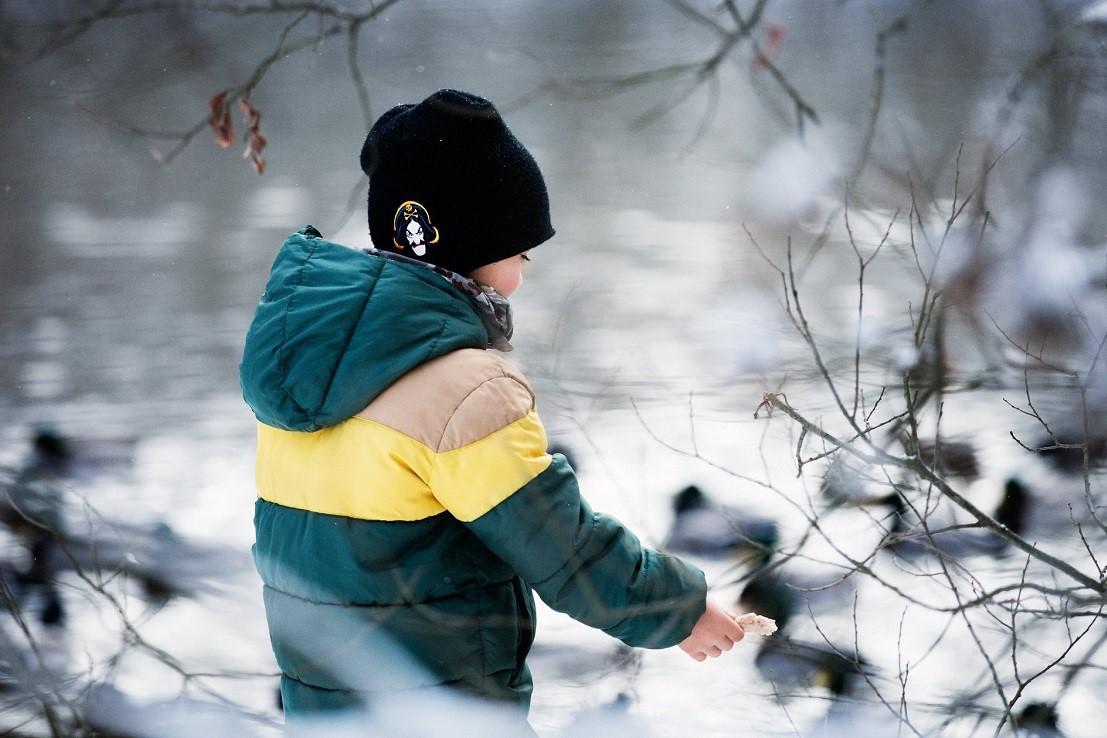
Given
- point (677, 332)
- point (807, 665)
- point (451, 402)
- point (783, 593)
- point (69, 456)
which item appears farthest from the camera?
point (677, 332)

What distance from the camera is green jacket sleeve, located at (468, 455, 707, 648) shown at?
97 cm

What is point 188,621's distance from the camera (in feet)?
7.25

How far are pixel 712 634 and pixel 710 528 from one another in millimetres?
1365

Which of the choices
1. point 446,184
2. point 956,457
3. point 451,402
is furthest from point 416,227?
point 956,457

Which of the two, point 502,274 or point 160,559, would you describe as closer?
point 502,274

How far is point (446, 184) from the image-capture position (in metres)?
1.06

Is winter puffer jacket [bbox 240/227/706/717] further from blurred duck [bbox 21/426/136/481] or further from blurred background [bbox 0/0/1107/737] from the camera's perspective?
blurred duck [bbox 21/426/136/481]

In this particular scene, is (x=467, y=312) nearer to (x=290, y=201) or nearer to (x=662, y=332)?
(x=662, y=332)

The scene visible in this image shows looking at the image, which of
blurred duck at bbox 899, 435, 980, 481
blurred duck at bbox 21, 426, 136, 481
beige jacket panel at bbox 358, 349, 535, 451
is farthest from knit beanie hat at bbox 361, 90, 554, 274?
blurred duck at bbox 21, 426, 136, 481

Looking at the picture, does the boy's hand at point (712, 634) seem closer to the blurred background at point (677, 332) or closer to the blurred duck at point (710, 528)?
the blurred background at point (677, 332)

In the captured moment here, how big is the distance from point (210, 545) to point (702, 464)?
49.1 inches

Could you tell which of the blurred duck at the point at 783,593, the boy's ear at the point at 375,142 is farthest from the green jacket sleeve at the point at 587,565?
the blurred duck at the point at 783,593

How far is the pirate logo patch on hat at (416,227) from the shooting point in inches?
41.9

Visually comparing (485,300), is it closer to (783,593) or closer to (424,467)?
(424,467)
